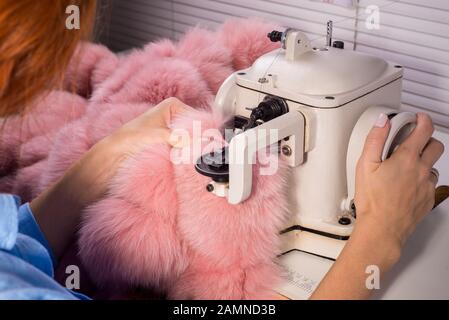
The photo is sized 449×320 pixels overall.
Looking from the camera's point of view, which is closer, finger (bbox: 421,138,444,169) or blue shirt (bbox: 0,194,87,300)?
blue shirt (bbox: 0,194,87,300)

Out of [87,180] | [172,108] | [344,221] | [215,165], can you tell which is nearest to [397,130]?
[344,221]

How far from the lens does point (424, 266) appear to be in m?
0.78

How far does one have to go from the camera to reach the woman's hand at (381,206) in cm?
68

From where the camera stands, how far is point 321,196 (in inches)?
30.1

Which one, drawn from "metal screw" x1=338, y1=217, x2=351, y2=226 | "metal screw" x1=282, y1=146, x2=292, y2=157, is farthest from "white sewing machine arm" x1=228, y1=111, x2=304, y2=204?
"metal screw" x1=338, y1=217, x2=351, y2=226

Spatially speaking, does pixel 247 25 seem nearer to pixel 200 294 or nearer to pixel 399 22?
pixel 399 22

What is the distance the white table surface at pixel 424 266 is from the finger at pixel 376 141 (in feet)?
0.55

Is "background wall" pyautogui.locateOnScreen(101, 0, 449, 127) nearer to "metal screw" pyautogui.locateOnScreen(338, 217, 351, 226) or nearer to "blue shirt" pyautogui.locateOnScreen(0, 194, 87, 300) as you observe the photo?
"metal screw" pyautogui.locateOnScreen(338, 217, 351, 226)

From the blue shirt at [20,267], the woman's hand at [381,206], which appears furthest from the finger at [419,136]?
the blue shirt at [20,267]

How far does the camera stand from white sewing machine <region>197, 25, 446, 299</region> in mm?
719

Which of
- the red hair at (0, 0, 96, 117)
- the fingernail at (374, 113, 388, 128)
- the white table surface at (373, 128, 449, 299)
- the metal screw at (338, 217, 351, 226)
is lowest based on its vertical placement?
the white table surface at (373, 128, 449, 299)

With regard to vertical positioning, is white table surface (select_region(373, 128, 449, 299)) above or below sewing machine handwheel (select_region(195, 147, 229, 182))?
below

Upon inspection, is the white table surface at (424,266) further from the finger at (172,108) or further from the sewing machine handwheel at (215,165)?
the finger at (172,108)

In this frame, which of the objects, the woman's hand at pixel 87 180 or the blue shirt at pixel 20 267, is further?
the woman's hand at pixel 87 180
